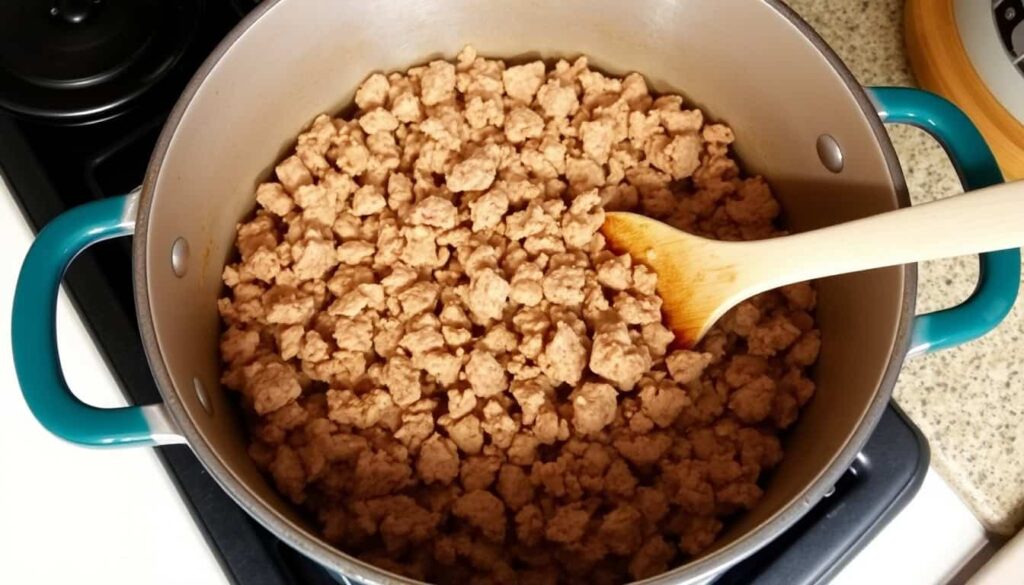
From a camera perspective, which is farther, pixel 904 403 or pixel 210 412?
pixel 904 403

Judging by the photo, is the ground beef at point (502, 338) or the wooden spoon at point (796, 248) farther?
the ground beef at point (502, 338)

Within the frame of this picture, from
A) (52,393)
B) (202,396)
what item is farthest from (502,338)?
(52,393)

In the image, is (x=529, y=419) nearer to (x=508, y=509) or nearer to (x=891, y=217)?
(x=508, y=509)

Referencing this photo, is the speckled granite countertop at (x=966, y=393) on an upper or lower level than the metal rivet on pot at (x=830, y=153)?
lower

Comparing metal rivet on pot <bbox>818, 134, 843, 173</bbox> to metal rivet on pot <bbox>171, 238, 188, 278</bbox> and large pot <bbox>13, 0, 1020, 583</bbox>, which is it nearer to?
large pot <bbox>13, 0, 1020, 583</bbox>

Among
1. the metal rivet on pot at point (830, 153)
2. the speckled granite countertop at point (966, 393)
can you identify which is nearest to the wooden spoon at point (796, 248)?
the metal rivet on pot at point (830, 153)

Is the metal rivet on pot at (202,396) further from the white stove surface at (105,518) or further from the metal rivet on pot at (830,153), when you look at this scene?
the metal rivet on pot at (830,153)

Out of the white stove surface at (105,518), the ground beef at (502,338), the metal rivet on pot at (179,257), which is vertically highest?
the metal rivet on pot at (179,257)

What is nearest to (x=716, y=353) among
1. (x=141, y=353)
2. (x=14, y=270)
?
(x=141, y=353)
